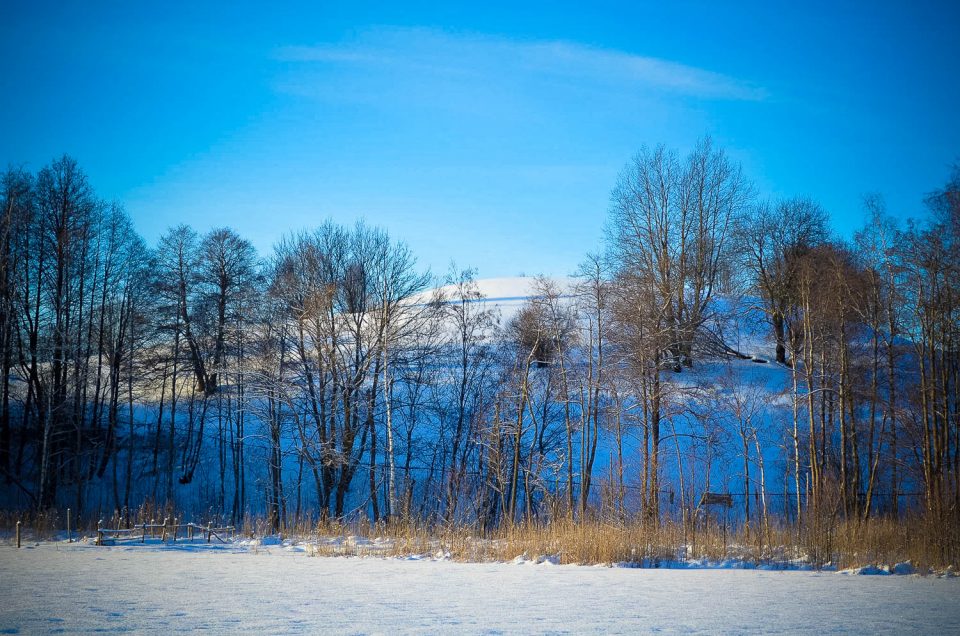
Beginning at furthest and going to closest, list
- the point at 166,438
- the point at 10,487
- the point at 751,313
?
1. the point at 751,313
2. the point at 166,438
3. the point at 10,487

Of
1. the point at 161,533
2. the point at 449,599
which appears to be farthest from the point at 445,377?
the point at 449,599

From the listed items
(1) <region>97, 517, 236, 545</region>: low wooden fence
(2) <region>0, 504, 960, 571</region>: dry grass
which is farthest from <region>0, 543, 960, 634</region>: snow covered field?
(1) <region>97, 517, 236, 545</region>: low wooden fence

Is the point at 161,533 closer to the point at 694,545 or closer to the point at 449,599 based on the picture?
the point at 449,599

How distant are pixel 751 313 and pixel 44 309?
34.3 meters

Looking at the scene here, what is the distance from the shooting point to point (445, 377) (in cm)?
2994

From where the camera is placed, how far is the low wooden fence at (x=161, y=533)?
14.6 metres

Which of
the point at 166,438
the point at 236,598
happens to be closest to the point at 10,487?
the point at 166,438

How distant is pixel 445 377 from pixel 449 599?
2379cm

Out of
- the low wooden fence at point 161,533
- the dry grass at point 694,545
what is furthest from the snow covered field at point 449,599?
the low wooden fence at point 161,533

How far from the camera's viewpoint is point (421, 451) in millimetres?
24156

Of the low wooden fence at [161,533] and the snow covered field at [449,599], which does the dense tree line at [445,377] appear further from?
the snow covered field at [449,599]

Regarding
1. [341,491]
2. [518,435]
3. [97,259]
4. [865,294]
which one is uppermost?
[97,259]

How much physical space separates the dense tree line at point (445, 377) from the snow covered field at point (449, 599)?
6.24m

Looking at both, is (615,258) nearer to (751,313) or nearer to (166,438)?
(751,313)
